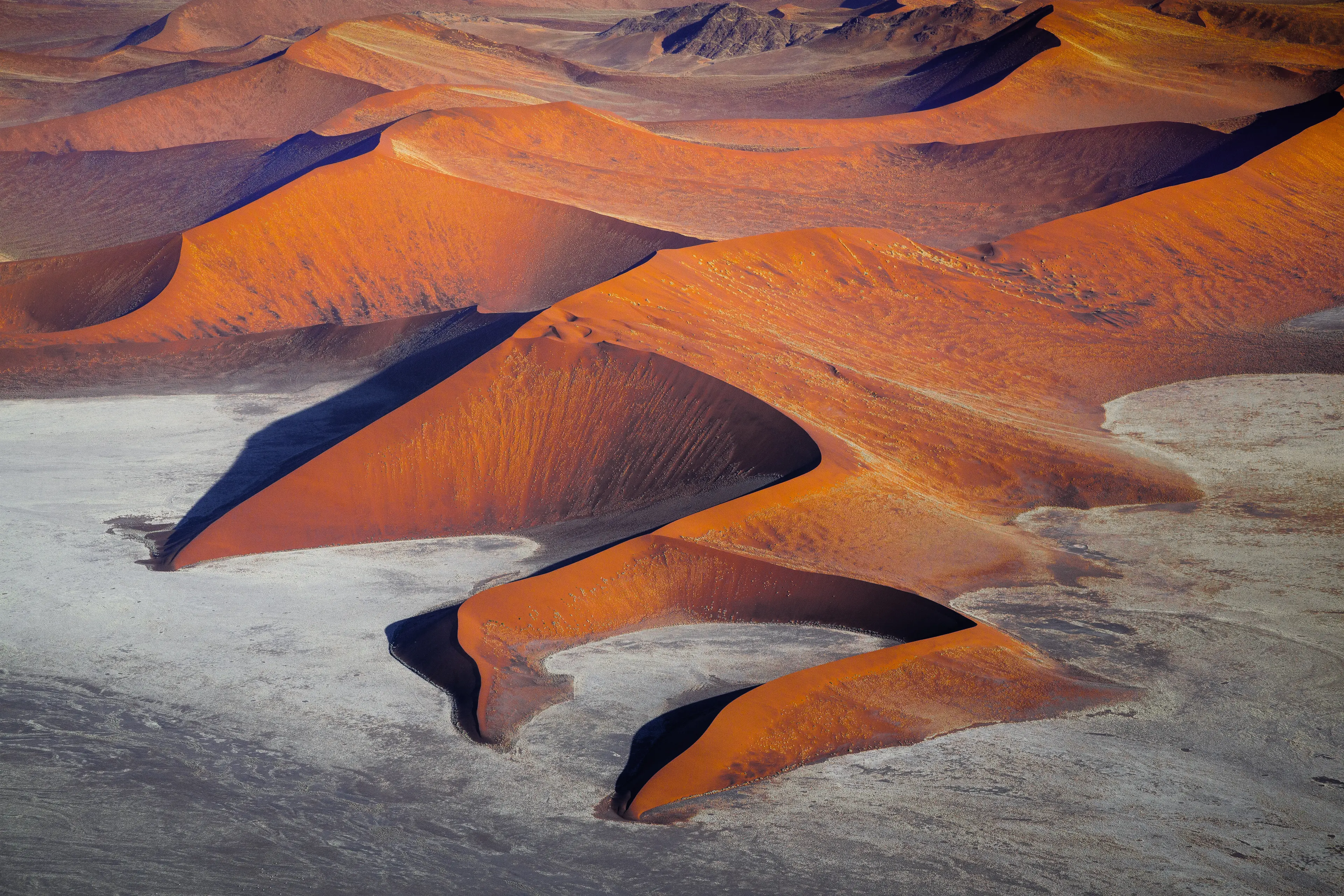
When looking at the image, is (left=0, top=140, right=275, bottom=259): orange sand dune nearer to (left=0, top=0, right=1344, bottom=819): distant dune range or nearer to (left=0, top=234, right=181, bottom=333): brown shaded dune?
(left=0, top=0, right=1344, bottom=819): distant dune range

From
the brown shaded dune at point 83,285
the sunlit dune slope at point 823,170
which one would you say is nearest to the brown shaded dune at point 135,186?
the sunlit dune slope at point 823,170

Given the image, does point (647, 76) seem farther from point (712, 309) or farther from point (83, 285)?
point (712, 309)

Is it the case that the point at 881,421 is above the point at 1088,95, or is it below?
below

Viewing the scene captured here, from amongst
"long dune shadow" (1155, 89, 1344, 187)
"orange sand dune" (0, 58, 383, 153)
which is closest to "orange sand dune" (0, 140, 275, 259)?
"orange sand dune" (0, 58, 383, 153)

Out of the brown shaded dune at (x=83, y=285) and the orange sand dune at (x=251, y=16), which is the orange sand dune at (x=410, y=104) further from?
the orange sand dune at (x=251, y=16)

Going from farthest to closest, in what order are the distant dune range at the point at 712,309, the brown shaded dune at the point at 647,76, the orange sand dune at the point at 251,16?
the orange sand dune at the point at 251,16 → the brown shaded dune at the point at 647,76 → the distant dune range at the point at 712,309

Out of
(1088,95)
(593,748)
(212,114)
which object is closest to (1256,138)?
(1088,95)
